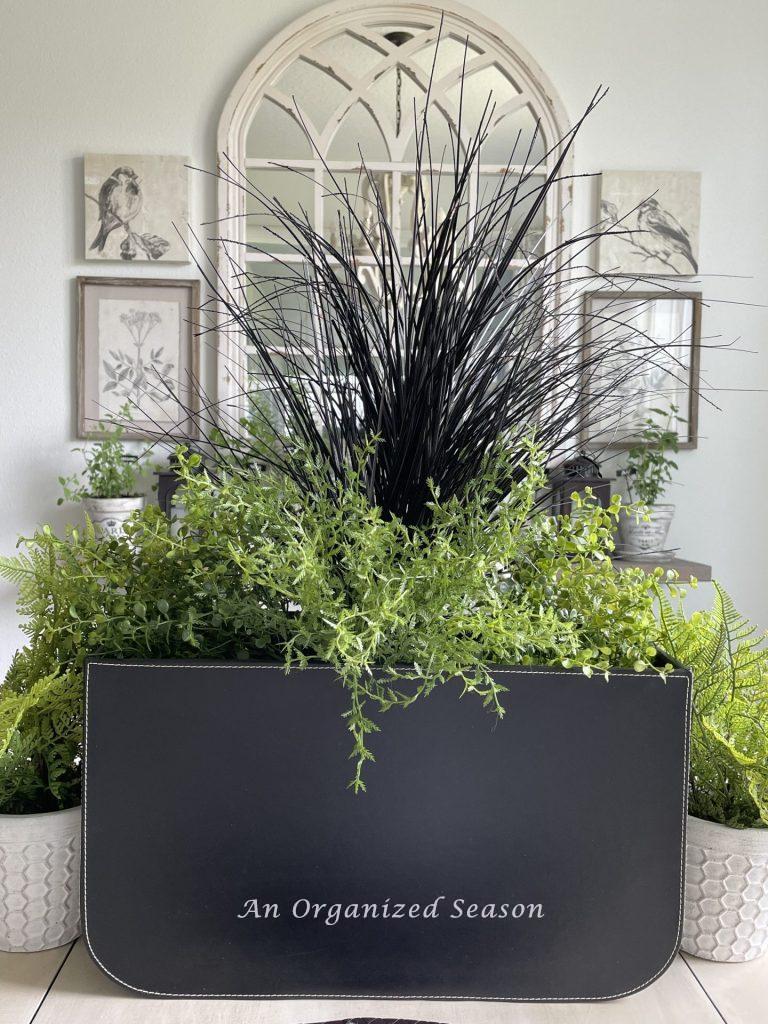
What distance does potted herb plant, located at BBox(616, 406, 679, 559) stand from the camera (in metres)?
2.95

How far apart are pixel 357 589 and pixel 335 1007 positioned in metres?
0.29

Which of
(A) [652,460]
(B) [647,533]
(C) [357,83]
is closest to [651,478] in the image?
(A) [652,460]

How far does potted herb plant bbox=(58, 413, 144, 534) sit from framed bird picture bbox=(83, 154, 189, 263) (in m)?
0.64

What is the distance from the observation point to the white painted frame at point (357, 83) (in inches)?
117

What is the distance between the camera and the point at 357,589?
1.93 ft

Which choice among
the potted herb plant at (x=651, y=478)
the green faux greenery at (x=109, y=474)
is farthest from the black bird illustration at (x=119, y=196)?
the potted herb plant at (x=651, y=478)

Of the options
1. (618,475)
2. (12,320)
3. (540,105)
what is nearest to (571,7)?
(540,105)

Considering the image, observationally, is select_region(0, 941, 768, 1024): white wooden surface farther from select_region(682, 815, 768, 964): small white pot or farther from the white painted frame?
the white painted frame

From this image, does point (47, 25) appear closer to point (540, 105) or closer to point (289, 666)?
point (540, 105)

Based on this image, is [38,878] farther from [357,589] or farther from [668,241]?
[668,241]

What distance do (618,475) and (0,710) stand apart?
2637mm

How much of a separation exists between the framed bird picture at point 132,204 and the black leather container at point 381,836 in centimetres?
271

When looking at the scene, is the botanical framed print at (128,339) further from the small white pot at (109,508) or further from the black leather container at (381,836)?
the black leather container at (381,836)

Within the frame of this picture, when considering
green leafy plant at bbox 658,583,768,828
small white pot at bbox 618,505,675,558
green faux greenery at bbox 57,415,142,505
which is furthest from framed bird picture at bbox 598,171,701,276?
green leafy plant at bbox 658,583,768,828
